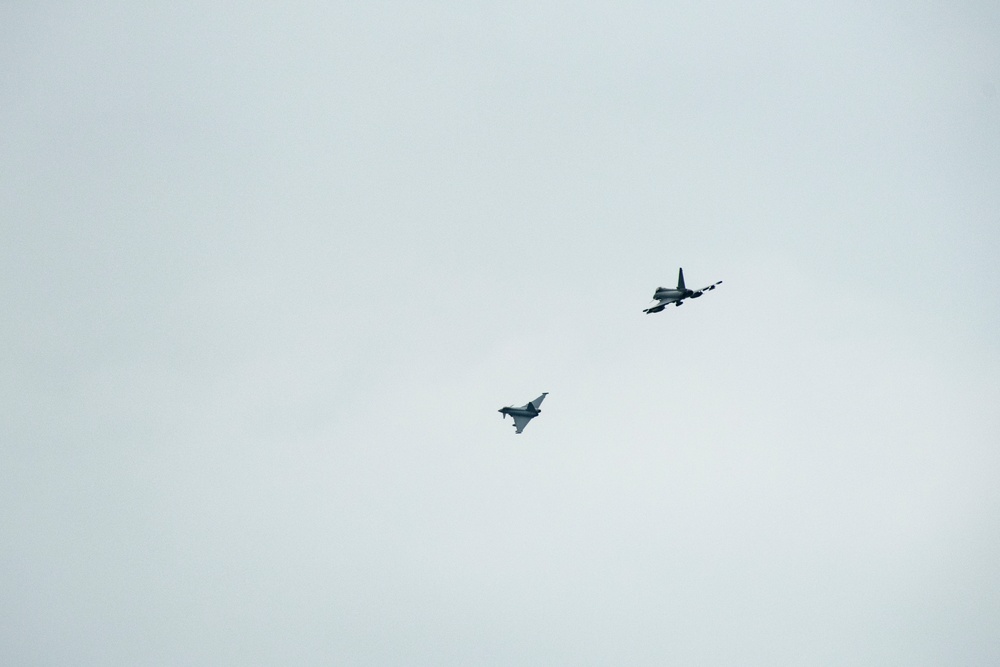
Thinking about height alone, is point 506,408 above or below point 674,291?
below

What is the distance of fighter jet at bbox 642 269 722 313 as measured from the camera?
519 feet

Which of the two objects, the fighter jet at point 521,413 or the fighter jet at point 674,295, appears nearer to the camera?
the fighter jet at point 674,295

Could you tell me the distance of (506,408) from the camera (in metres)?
181

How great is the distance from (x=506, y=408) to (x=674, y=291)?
4436 cm

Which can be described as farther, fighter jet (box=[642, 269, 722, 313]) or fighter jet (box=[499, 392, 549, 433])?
fighter jet (box=[499, 392, 549, 433])

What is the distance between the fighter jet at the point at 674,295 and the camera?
519 feet

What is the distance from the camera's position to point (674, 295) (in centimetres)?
15938

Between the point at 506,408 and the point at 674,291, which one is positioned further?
the point at 506,408

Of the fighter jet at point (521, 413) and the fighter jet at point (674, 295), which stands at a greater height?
the fighter jet at point (674, 295)

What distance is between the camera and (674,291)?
160 metres

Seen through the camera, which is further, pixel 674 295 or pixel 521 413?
pixel 521 413

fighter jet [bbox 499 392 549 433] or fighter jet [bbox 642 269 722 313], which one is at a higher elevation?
fighter jet [bbox 642 269 722 313]
